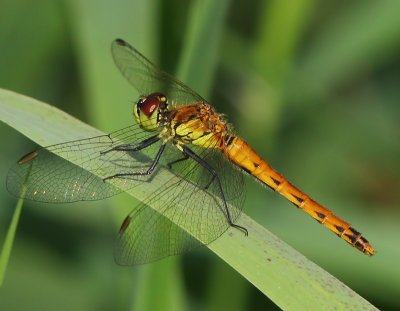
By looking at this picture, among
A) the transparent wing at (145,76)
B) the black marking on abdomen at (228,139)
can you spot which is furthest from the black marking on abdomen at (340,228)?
the transparent wing at (145,76)

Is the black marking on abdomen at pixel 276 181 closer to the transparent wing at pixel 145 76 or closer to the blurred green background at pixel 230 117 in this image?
the blurred green background at pixel 230 117

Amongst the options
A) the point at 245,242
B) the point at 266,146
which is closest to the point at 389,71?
the point at 266,146

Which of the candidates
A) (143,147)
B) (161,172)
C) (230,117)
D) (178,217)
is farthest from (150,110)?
(230,117)

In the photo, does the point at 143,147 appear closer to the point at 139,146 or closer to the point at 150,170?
the point at 139,146

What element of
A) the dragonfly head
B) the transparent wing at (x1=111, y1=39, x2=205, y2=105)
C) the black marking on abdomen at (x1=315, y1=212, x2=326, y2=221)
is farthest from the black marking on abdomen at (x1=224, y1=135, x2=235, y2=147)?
the black marking on abdomen at (x1=315, y1=212, x2=326, y2=221)

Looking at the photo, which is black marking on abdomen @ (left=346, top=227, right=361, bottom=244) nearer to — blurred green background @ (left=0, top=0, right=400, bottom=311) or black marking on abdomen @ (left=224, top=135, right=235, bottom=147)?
blurred green background @ (left=0, top=0, right=400, bottom=311)

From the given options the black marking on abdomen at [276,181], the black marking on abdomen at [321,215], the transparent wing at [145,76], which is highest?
the transparent wing at [145,76]

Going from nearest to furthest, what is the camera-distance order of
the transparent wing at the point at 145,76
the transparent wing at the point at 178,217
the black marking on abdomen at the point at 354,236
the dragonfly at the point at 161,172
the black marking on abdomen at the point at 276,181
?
the transparent wing at the point at 178,217
the dragonfly at the point at 161,172
the black marking on abdomen at the point at 354,236
the transparent wing at the point at 145,76
the black marking on abdomen at the point at 276,181
